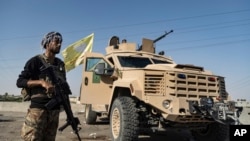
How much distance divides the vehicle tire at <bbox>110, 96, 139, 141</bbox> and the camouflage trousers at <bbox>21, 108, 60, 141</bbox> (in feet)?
9.28

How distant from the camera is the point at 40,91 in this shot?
131 inches

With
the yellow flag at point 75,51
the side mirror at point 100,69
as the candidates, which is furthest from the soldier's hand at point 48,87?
the yellow flag at point 75,51

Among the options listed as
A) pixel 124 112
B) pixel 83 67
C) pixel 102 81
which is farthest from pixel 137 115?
pixel 83 67

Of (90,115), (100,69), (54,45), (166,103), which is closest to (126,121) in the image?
(166,103)

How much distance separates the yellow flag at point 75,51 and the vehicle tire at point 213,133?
8559 millimetres

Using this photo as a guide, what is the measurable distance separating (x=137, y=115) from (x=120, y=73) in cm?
153

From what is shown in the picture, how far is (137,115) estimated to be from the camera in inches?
244

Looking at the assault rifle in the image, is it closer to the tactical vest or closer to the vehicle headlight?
the tactical vest

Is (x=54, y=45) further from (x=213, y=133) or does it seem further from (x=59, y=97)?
(x=213, y=133)

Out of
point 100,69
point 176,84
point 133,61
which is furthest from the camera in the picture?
point 133,61

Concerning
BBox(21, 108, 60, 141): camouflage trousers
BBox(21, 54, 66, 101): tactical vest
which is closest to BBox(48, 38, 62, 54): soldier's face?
BBox(21, 54, 66, 101): tactical vest

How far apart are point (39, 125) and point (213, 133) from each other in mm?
4914

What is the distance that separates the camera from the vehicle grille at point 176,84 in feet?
20.6

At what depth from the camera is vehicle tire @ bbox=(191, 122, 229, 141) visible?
699 centimetres
